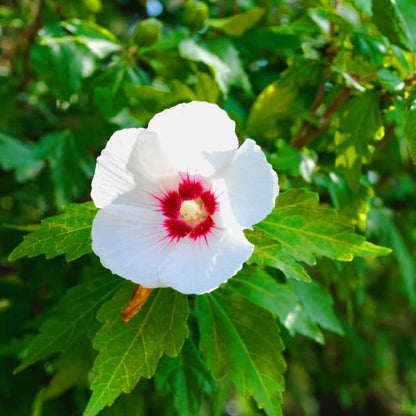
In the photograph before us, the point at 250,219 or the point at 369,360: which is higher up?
the point at 250,219

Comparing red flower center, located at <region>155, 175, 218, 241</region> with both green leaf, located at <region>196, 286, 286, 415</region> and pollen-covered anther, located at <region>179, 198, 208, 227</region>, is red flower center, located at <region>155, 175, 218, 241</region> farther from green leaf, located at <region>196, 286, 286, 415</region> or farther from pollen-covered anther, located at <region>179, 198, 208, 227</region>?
green leaf, located at <region>196, 286, 286, 415</region>

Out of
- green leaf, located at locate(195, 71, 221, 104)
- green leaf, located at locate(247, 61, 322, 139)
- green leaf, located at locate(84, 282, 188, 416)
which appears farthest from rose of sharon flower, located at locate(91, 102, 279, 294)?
green leaf, located at locate(247, 61, 322, 139)

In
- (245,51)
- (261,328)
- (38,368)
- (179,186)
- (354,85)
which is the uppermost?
(354,85)

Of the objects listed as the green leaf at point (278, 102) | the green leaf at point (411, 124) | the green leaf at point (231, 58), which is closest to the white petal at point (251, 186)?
the green leaf at point (411, 124)

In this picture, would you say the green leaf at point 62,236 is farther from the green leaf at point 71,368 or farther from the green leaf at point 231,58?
the green leaf at point 231,58

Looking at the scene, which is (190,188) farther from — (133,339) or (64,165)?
(64,165)

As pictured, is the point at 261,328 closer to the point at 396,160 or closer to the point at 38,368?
the point at 38,368

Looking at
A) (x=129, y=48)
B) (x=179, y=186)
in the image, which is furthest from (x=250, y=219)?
(x=129, y=48)
